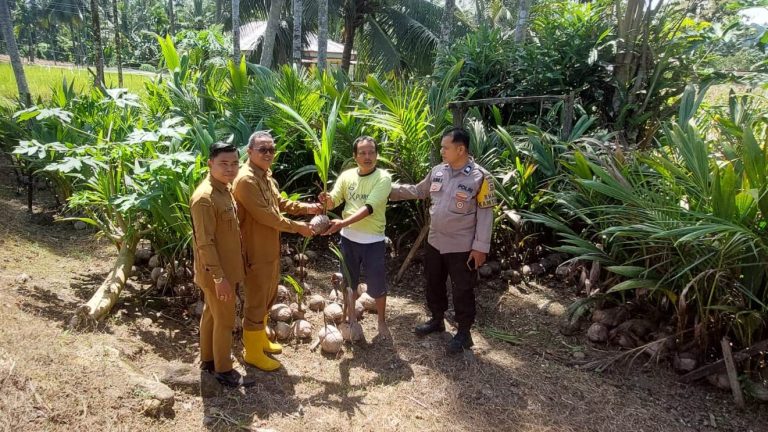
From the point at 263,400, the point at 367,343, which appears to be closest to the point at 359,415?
the point at 263,400

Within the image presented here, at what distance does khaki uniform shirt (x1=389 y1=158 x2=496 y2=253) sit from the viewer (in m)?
3.30

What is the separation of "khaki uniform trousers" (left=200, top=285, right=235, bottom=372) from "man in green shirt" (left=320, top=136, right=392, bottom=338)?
0.85 meters

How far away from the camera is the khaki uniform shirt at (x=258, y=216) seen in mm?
2938

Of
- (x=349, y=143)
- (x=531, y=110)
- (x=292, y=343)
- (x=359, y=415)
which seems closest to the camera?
(x=359, y=415)

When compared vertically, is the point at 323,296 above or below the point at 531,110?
below

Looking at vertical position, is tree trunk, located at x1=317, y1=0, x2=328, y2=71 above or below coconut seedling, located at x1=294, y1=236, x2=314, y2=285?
above

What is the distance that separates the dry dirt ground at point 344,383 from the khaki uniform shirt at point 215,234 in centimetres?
72

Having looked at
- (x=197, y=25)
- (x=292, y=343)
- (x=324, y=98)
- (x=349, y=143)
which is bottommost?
(x=292, y=343)

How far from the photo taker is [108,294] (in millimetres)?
3594

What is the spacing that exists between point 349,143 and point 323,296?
1.52 metres

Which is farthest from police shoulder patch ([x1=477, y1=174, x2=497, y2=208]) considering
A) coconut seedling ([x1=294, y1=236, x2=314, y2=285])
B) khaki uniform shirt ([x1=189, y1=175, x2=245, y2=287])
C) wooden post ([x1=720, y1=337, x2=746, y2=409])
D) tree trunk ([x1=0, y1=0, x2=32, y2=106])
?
tree trunk ([x1=0, y1=0, x2=32, y2=106])

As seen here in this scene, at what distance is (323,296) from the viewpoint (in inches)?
174

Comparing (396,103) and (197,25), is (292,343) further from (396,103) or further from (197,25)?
(197,25)

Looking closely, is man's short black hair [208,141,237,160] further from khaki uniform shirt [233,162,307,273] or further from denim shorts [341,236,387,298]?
denim shorts [341,236,387,298]
